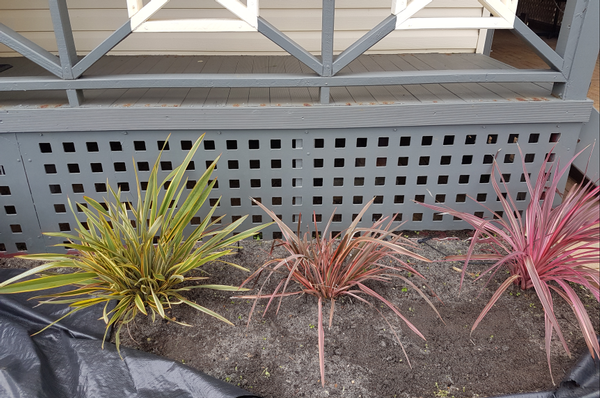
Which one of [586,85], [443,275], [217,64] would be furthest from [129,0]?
[586,85]

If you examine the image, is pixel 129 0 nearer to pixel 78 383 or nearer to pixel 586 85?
pixel 78 383

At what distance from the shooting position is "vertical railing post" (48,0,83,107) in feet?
6.63

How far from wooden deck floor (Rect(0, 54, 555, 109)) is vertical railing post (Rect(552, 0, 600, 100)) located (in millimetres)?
133

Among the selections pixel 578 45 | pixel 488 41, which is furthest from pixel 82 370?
pixel 488 41

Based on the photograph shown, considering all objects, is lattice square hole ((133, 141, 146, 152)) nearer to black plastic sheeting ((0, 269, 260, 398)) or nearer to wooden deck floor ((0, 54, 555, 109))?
wooden deck floor ((0, 54, 555, 109))

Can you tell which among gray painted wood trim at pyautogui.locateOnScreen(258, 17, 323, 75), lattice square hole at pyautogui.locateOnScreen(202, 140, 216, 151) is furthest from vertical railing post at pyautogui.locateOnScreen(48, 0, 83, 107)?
gray painted wood trim at pyautogui.locateOnScreen(258, 17, 323, 75)

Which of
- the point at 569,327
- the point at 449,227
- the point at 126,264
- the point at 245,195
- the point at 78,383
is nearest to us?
the point at 78,383

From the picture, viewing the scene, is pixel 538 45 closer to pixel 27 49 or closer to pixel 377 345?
pixel 377 345

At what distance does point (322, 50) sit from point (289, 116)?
14.0 inches

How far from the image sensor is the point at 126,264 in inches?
71.5

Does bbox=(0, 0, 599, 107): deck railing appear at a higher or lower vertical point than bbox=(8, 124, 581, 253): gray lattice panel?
higher

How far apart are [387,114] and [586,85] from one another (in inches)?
40.9

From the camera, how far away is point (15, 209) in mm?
2414

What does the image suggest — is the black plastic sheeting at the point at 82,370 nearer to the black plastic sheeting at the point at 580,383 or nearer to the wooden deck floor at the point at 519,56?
the black plastic sheeting at the point at 580,383
